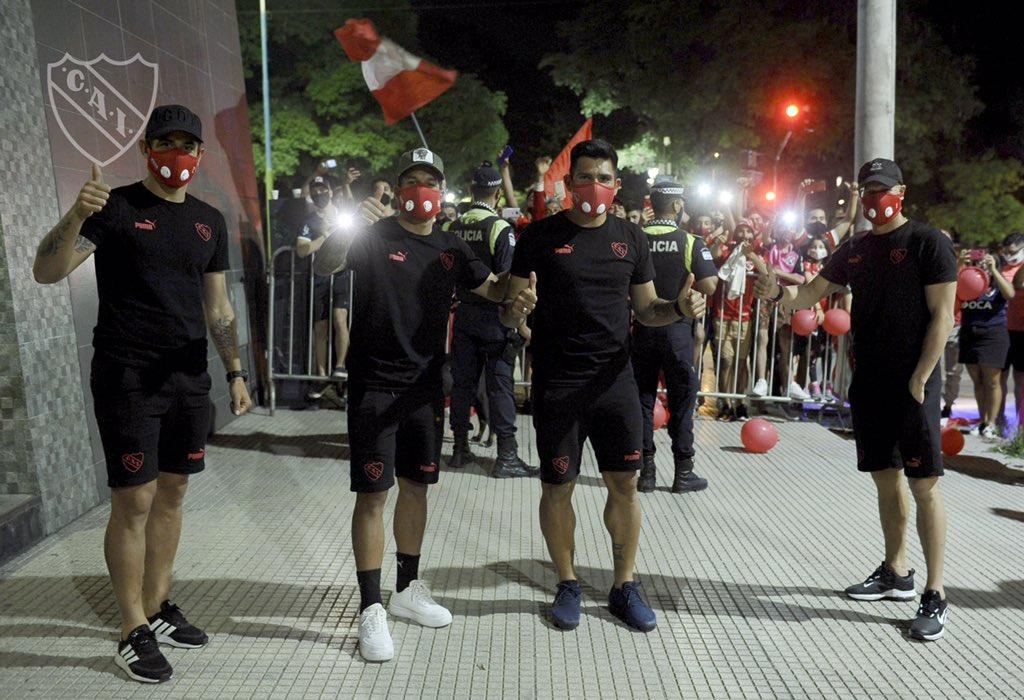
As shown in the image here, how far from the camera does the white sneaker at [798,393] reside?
9852 mm

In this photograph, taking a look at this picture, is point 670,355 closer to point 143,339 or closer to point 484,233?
point 484,233

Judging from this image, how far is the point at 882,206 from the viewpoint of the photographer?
471cm

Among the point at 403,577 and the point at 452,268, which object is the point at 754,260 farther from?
the point at 403,577

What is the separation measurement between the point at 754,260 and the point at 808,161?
77.9 feet

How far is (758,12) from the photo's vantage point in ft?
76.2

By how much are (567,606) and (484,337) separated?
3.21m

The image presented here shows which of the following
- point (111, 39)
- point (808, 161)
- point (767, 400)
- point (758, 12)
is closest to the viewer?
point (111, 39)

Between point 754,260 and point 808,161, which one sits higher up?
point 808,161

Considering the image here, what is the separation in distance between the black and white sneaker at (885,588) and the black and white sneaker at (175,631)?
3.16 metres

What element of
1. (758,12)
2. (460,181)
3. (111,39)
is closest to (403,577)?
(111,39)

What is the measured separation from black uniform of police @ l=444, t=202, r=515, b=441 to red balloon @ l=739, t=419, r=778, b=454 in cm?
211

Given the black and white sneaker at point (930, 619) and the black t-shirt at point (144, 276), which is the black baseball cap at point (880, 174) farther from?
the black t-shirt at point (144, 276)

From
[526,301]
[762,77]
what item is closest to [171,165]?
[526,301]

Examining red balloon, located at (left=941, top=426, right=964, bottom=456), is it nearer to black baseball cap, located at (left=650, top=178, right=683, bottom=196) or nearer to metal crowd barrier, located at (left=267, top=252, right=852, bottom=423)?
metal crowd barrier, located at (left=267, top=252, right=852, bottom=423)
